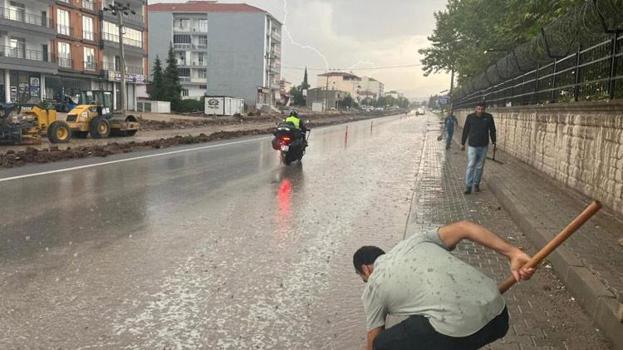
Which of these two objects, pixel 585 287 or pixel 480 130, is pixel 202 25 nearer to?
pixel 480 130

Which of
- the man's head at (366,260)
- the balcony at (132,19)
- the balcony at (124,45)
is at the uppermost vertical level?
the balcony at (132,19)

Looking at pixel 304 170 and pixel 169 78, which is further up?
pixel 169 78

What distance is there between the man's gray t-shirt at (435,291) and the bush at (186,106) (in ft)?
219

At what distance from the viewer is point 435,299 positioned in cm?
250

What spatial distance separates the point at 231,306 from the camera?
4719mm

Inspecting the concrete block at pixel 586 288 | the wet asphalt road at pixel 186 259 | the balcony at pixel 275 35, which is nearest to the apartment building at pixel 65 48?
the balcony at pixel 275 35

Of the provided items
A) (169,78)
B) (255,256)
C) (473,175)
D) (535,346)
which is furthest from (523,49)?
(169,78)

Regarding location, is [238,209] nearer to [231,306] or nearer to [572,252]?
[231,306]

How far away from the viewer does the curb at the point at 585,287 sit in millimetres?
4129

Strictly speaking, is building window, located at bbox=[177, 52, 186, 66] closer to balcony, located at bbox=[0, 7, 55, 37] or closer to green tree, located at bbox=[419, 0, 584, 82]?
balcony, located at bbox=[0, 7, 55, 37]

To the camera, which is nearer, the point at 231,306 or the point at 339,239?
the point at 231,306

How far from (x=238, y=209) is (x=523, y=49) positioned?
12.0 metres

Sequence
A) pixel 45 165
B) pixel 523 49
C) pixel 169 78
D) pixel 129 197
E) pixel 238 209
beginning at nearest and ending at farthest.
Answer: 1. pixel 238 209
2. pixel 129 197
3. pixel 45 165
4. pixel 523 49
5. pixel 169 78

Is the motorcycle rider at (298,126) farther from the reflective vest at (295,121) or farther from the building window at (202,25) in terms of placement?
the building window at (202,25)
